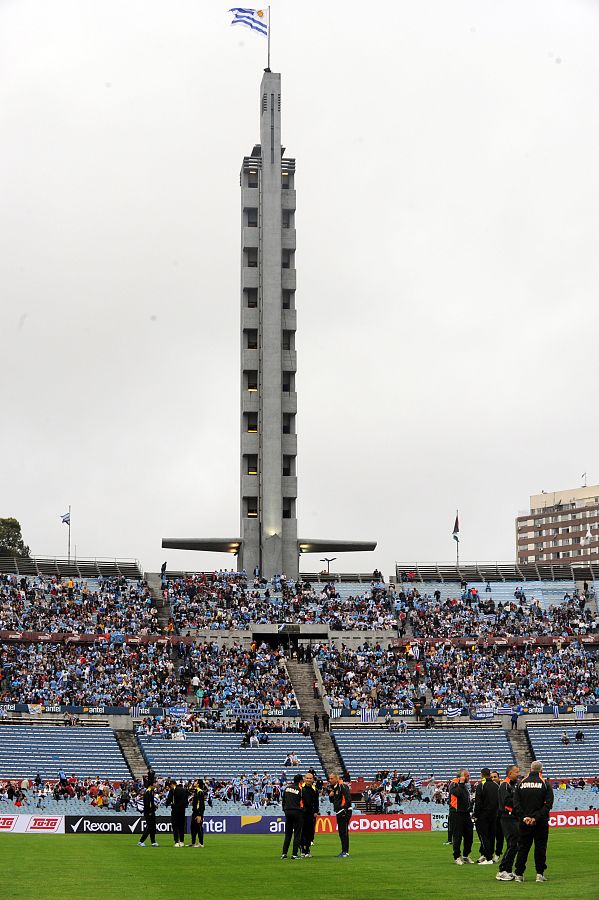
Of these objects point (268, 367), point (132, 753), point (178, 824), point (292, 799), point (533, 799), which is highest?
point (268, 367)

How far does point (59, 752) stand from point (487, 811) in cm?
4499

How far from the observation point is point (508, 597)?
297 feet

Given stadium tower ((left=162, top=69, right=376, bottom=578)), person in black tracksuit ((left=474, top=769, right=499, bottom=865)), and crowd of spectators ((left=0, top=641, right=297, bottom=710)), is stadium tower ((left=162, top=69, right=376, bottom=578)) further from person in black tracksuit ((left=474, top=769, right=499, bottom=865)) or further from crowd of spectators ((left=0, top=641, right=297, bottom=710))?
person in black tracksuit ((left=474, top=769, right=499, bottom=865))

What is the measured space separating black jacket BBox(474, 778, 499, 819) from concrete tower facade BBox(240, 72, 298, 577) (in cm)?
6524

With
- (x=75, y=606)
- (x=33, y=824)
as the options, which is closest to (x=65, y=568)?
(x=75, y=606)

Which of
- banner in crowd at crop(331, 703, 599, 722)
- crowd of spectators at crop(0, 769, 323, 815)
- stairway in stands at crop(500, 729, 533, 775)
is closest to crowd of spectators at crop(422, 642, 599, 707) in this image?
banner in crowd at crop(331, 703, 599, 722)

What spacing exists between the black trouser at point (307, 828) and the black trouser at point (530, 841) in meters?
8.57

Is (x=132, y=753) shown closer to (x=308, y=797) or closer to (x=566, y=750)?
(x=566, y=750)

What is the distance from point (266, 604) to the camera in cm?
8425

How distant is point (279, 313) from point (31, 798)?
4605 centimetres

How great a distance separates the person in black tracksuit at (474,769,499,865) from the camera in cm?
2567

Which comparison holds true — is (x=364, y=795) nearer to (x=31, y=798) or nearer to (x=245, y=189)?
(x=31, y=798)

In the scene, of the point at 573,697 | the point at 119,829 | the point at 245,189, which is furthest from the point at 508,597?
the point at 119,829

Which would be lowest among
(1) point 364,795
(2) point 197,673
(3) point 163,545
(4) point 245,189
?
(1) point 364,795
